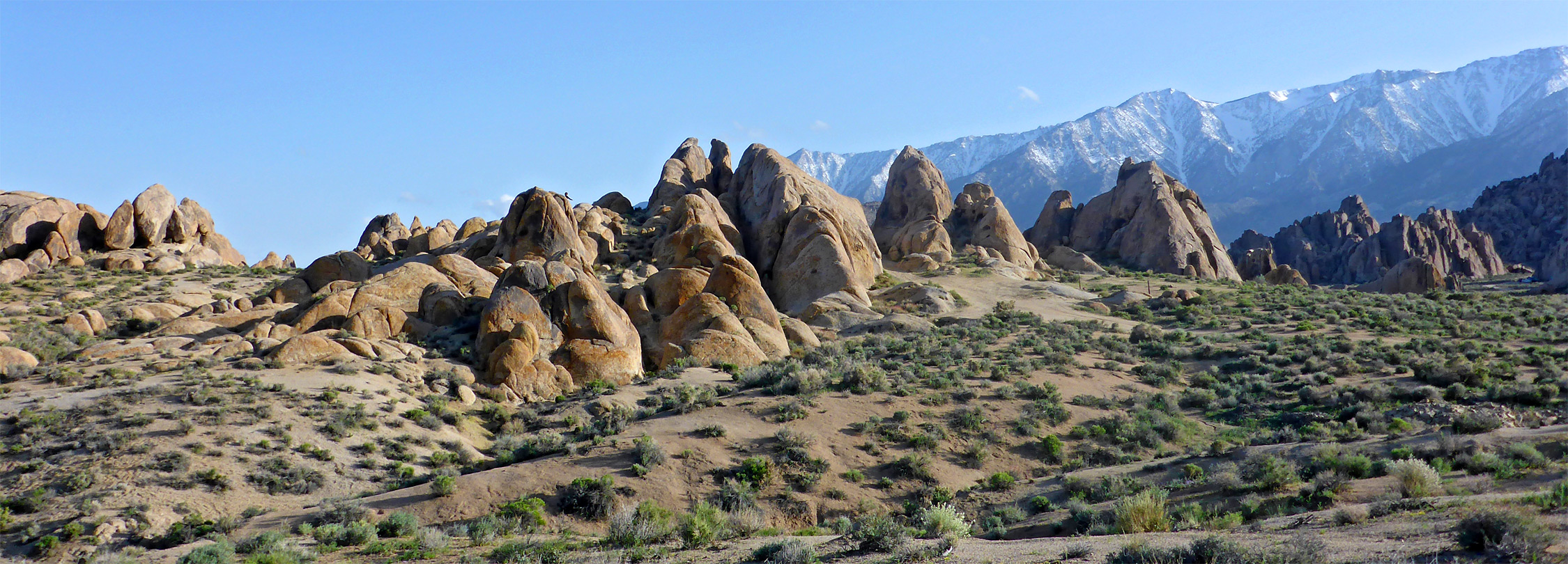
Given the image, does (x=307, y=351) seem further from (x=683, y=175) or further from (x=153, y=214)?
(x=683, y=175)

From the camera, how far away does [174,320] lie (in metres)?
29.3

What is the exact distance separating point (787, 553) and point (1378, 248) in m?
109

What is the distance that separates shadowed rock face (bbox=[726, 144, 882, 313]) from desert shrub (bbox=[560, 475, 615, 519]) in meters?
27.7

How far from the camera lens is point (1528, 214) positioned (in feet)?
351

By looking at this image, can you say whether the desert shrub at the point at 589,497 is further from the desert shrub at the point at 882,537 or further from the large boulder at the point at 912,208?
the large boulder at the point at 912,208

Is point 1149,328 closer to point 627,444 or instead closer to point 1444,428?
point 1444,428

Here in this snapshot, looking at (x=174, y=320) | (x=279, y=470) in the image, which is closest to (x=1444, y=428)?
(x=279, y=470)

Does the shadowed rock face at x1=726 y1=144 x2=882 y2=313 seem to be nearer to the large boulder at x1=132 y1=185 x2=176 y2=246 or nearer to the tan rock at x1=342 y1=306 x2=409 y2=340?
the tan rock at x1=342 y1=306 x2=409 y2=340

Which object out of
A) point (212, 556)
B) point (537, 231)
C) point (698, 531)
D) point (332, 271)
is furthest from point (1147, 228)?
point (212, 556)

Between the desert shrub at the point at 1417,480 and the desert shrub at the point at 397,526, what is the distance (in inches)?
638

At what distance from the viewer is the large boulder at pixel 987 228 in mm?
66438

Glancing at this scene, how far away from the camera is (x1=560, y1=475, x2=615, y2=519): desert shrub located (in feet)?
53.9

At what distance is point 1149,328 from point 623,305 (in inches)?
1005

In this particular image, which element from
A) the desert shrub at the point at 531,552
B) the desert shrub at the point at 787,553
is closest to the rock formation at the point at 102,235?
the desert shrub at the point at 531,552
